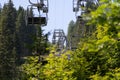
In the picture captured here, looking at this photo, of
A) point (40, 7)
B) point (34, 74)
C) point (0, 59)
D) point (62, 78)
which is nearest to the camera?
point (62, 78)

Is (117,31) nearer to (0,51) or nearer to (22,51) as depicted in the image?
(0,51)

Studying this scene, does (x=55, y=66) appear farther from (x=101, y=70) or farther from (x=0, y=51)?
(x=0, y=51)

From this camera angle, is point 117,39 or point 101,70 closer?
point 117,39

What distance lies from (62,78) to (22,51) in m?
104

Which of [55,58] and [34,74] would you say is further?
[34,74]

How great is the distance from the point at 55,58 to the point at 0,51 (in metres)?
58.3

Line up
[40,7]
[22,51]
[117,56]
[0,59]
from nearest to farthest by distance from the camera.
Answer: [117,56] < [40,7] < [0,59] < [22,51]

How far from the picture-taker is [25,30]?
458 feet

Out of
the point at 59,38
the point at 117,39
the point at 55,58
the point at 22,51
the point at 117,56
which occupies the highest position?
the point at 117,39

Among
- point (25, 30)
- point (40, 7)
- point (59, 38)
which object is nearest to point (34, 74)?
point (40, 7)

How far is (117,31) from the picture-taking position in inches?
219

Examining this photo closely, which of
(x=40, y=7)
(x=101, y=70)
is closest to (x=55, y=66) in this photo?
(x=101, y=70)

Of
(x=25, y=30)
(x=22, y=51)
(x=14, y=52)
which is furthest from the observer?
(x=25, y=30)

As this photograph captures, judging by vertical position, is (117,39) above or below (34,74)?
above
